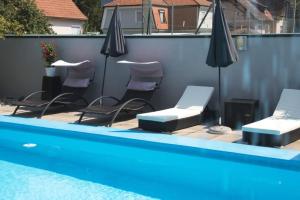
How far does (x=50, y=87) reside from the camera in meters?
10.3

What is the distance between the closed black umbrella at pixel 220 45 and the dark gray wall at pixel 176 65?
0.87 meters

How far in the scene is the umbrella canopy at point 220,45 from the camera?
298 inches

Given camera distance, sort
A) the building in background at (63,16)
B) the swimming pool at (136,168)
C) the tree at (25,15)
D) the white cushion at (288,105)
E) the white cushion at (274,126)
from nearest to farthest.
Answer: the swimming pool at (136,168) < the white cushion at (274,126) < the white cushion at (288,105) < the tree at (25,15) < the building in background at (63,16)

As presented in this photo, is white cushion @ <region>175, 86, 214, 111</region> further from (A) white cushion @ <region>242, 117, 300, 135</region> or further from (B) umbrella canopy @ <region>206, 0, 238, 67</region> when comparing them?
(A) white cushion @ <region>242, 117, 300, 135</region>

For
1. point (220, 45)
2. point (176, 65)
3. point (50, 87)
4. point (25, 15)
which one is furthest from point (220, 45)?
point (25, 15)

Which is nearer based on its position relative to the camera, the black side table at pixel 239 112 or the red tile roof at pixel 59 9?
the black side table at pixel 239 112

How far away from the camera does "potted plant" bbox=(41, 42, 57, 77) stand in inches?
416

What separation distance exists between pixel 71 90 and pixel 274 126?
16.4 feet

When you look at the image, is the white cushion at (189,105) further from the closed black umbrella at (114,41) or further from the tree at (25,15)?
the tree at (25,15)

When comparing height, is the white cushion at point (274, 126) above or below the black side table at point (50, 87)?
below

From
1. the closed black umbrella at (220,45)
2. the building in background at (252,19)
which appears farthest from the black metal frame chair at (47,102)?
the building in background at (252,19)

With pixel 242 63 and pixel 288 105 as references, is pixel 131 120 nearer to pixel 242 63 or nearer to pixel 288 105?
pixel 242 63

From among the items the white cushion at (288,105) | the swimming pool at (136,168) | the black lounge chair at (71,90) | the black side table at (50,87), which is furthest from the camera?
the black side table at (50,87)

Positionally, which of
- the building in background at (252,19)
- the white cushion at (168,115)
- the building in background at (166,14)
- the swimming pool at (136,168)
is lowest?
the swimming pool at (136,168)
